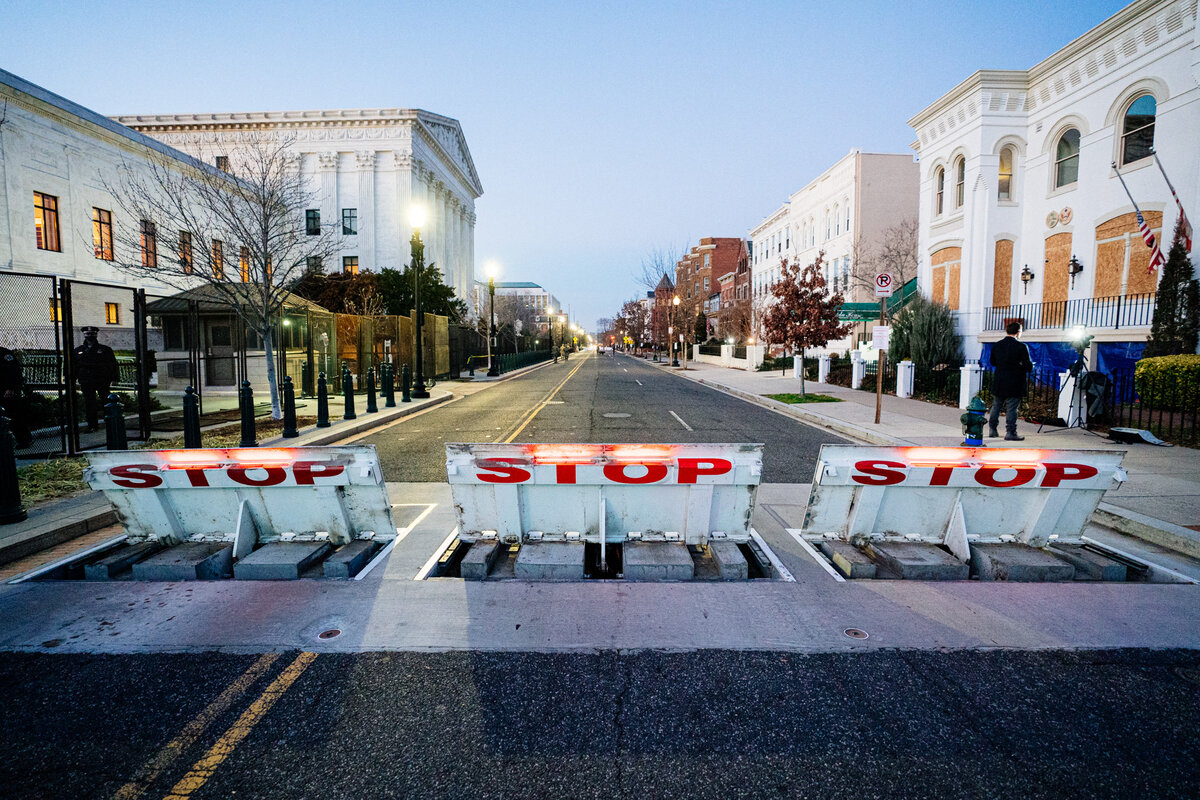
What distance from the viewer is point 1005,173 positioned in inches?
835

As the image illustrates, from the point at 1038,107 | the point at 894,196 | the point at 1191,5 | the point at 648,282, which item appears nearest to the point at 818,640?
the point at 1191,5

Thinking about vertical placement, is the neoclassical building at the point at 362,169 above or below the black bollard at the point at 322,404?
above

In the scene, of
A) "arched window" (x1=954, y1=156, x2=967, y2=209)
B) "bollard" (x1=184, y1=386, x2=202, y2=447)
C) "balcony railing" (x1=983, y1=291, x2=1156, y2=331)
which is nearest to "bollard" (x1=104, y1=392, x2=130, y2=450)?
"bollard" (x1=184, y1=386, x2=202, y2=447)

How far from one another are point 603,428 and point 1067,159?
17185 millimetres

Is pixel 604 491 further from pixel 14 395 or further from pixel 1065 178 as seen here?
pixel 1065 178

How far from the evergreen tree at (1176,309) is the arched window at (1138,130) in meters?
3.54

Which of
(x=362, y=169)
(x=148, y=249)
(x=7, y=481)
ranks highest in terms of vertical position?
(x=362, y=169)

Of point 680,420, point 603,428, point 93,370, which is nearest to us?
point 93,370

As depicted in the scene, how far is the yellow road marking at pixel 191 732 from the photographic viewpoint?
275 cm

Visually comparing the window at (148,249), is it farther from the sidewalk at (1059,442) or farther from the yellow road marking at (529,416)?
the sidewalk at (1059,442)

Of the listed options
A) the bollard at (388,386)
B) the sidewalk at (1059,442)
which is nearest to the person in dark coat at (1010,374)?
the sidewalk at (1059,442)

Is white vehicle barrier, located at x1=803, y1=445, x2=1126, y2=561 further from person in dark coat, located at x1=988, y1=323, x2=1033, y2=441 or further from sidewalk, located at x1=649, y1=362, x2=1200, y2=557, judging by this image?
person in dark coat, located at x1=988, y1=323, x2=1033, y2=441

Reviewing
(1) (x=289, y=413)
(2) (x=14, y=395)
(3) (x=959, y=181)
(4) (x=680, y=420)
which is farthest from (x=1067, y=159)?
(2) (x=14, y=395)

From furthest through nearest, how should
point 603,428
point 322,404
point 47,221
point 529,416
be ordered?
point 47,221
point 529,416
point 603,428
point 322,404
